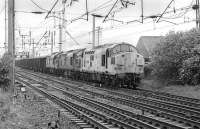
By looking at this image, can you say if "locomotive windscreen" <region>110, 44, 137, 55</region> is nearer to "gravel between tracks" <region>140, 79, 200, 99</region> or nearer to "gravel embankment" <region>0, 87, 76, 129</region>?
"gravel between tracks" <region>140, 79, 200, 99</region>

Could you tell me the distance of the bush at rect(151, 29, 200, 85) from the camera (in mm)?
23625

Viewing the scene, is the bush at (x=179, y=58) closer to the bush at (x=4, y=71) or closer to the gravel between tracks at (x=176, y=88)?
the gravel between tracks at (x=176, y=88)

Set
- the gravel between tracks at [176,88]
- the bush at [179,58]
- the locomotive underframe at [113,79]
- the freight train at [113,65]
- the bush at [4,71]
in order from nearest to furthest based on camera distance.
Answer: the bush at [4,71] → the gravel between tracks at [176,88] → the bush at [179,58] → the freight train at [113,65] → the locomotive underframe at [113,79]

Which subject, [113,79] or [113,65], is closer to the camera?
[113,65]

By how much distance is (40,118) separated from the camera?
1280 cm

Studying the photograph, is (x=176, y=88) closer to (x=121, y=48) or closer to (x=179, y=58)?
(x=179, y=58)

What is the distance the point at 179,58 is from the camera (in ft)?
83.6

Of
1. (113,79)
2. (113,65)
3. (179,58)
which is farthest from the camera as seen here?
(113,79)

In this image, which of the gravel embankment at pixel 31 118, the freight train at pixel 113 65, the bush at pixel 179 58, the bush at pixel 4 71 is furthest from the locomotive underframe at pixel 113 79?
the gravel embankment at pixel 31 118

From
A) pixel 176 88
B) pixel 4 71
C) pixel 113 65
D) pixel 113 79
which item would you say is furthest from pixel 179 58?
pixel 4 71

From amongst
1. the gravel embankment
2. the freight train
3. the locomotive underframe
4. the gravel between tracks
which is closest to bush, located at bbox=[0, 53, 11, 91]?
the gravel embankment

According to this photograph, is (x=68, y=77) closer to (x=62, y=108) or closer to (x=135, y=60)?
(x=135, y=60)

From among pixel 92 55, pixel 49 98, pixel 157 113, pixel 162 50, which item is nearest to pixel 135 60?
pixel 162 50

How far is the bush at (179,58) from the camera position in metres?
23.6
